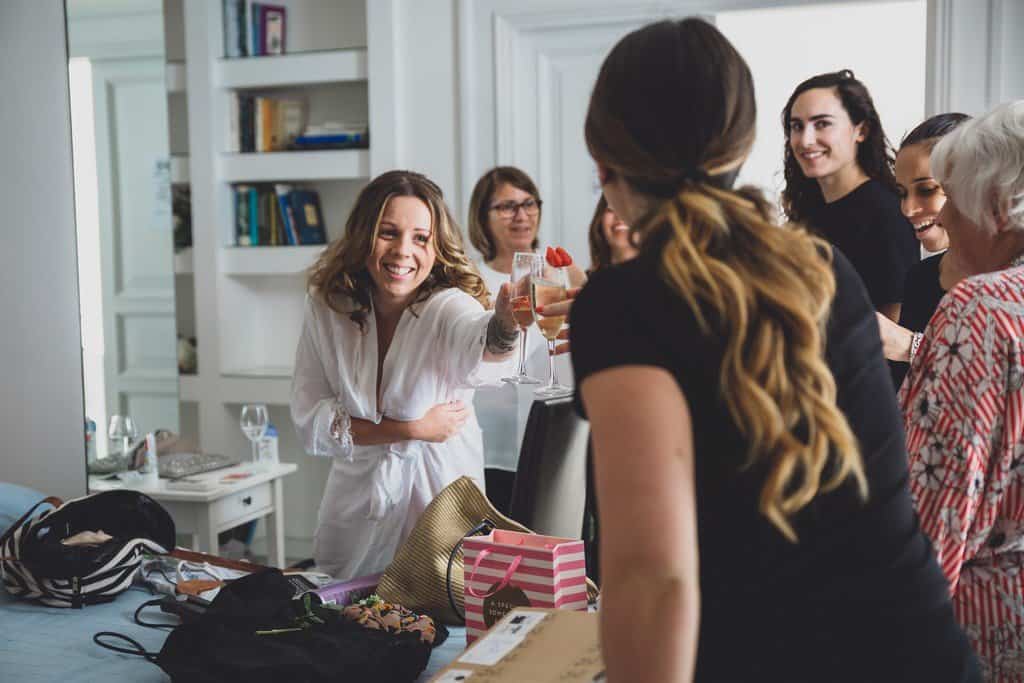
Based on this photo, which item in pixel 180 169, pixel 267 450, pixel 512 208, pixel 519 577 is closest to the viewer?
pixel 519 577

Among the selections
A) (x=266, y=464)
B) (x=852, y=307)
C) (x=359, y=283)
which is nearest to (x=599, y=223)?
(x=359, y=283)

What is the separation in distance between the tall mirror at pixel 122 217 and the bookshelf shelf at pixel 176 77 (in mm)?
841

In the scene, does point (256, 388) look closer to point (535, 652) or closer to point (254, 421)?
point (254, 421)

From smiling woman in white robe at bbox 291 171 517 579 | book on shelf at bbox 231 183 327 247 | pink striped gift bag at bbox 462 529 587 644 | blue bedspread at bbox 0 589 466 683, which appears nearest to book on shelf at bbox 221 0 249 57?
book on shelf at bbox 231 183 327 247

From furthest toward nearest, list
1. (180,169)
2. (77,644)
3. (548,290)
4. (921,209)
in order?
(180,169) → (921,209) → (77,644) → (548,290)

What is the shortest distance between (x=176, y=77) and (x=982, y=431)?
13.6 feet

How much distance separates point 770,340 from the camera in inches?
34.1

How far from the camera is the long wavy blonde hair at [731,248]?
0.86 metres

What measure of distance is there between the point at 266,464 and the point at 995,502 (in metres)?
2.87

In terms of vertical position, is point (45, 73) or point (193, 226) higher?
point (45, 73)

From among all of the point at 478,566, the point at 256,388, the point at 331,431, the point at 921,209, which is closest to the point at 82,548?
the point at 331,431

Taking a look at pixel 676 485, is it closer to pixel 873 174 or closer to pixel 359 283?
pixel 359 283

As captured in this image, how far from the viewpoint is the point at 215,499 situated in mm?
3248

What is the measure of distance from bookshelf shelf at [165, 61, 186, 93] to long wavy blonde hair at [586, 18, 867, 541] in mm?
4062
